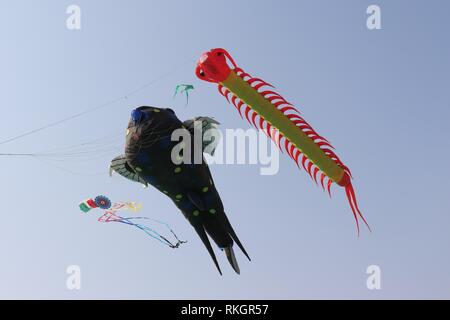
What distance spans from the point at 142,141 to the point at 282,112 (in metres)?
3.36

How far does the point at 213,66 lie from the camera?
44.3ft

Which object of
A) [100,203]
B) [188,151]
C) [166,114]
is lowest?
[100,203]

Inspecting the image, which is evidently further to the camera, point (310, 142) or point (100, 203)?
point (100, 203)

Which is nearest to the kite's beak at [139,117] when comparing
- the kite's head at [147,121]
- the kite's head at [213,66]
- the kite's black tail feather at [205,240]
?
the kite's head at [147,121]

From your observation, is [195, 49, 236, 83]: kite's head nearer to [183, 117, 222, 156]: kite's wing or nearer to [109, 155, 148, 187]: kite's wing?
[183, 117, 222, 156]: kite's wing

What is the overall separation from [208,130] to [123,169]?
7.90ft

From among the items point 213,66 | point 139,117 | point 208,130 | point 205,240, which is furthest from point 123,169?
point 213,66

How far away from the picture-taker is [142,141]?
14.2 metres

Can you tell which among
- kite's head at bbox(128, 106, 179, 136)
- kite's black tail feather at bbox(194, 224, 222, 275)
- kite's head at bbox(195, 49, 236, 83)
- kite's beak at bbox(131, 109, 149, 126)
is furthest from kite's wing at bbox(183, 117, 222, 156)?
kite's black tail feather at bbox(194, 224, 222, 275)

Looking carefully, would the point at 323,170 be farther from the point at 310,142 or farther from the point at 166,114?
the point at 166,114

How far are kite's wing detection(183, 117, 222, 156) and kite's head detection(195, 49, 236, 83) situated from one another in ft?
5.72

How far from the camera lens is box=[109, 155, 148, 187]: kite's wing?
15.3 metres

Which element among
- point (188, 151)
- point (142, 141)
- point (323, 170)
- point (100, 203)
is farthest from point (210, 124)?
point (100, 203)

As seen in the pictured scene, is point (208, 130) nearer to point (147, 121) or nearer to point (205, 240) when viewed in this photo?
point (147, 121)
